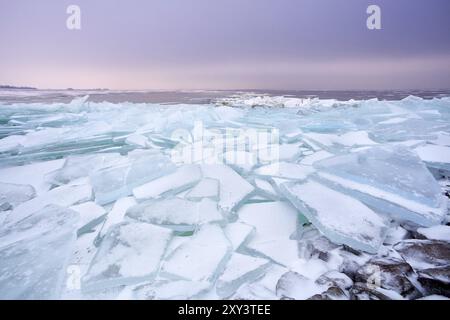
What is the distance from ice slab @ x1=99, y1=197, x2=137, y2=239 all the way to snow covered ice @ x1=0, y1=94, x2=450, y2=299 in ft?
0.05

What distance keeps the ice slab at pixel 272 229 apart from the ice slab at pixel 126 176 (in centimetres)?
91

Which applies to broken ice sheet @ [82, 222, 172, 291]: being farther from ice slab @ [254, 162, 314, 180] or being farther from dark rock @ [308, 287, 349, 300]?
ice slab @ [254, 162, 314, 180]

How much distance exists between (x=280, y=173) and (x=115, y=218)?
132cm

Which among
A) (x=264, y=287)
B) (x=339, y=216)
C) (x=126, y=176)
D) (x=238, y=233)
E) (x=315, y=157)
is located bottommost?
(x=264, y=287)

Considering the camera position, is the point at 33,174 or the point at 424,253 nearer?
the point at 424,253

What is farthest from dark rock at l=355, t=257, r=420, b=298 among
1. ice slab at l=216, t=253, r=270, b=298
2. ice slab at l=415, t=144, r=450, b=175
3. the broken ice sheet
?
ice slab at l=415, t=144, r=450, b=175

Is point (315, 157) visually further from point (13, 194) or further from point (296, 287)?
point (13, 194)

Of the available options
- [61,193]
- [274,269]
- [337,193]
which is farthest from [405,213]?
[61,193]

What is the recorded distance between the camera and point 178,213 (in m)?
1.70

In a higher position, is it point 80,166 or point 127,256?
point 80,166

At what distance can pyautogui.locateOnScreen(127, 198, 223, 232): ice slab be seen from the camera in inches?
63.9

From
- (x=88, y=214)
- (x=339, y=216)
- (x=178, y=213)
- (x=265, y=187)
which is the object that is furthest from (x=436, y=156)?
(x=88, y=214)

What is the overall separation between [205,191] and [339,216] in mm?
949
